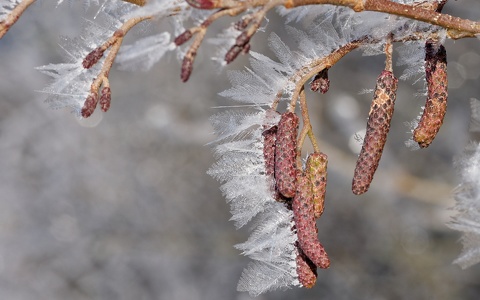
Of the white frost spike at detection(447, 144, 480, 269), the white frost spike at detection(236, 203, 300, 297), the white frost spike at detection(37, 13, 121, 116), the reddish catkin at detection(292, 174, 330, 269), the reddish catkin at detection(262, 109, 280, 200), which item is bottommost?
the white frost spike at detection(447, 144, 480, 269)

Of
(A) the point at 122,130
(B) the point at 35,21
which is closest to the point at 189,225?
(A) the point at 122,130

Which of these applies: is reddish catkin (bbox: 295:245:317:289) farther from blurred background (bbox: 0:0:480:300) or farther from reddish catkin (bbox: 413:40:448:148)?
blurred background (bbox: 0:0:480:300)

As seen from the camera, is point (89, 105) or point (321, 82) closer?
point (89, 105)

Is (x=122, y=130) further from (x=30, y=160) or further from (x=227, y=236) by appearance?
(x=227, y=236)

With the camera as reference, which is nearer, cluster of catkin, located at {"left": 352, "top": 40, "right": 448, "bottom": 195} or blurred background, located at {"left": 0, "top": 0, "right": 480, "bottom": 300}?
cluster of catkin, located at {"left": 352, "top": 40, "right": 448, "bottom": 195}

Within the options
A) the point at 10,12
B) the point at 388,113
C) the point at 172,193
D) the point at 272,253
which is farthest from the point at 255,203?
the point at 172,193

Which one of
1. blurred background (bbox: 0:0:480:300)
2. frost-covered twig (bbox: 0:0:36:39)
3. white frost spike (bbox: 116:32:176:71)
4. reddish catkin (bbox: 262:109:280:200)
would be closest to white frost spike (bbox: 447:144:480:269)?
reddish catkin (bbox: 262:109:280:200)

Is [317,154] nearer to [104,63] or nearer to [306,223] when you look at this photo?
[306,223]
